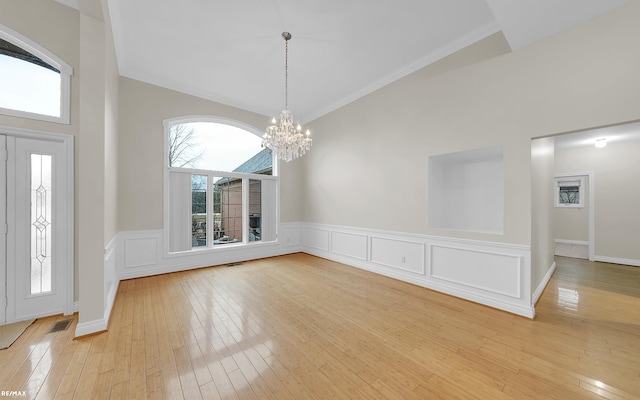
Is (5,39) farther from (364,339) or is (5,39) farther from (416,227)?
(416,227)

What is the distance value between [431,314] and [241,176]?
15.0ft

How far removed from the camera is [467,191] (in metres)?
3.96

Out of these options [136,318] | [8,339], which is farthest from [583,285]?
[8,339]

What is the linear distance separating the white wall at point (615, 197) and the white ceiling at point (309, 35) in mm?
4729

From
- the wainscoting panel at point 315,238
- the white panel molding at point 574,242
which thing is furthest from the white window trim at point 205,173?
the white panel molding at point 574,242

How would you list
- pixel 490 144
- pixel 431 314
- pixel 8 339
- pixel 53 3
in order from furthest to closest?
pixel 490 144 < pixel 431 314 < pixel 53 3 < pixel 8 339

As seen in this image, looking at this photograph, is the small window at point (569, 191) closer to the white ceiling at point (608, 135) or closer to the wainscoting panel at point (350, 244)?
the white ceiling at point (608, 135)

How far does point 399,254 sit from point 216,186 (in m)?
4.06

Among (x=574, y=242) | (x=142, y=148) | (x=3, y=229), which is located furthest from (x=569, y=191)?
(x=3, y=229)

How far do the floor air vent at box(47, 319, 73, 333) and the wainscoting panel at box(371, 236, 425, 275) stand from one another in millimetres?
4320

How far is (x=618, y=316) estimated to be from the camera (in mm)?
2725

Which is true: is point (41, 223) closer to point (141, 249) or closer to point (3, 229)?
point (3, 229)

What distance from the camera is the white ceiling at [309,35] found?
2.67 meters

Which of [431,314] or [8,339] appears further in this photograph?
[431,314]
